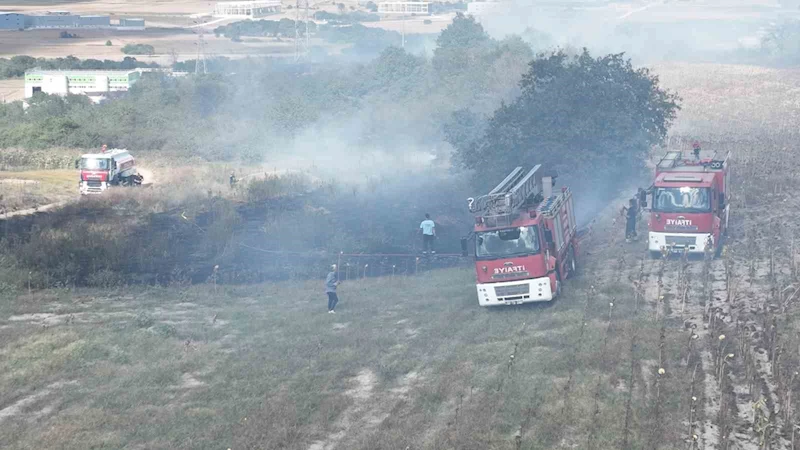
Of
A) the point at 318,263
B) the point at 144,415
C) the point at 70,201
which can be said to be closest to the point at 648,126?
the point at 318,263

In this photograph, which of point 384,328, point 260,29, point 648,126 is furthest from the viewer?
point 260,29

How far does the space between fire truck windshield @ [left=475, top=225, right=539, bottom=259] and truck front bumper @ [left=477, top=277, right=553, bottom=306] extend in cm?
77

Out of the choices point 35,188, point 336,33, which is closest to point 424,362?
point 35,188

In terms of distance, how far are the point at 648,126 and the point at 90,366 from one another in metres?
29.0

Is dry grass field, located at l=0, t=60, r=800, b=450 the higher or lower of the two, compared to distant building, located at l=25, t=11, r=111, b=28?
lower

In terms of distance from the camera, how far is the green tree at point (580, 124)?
42.8m

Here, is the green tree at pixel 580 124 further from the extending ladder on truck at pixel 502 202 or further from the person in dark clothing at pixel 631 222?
the extending ladder on truck at pixel 502 202

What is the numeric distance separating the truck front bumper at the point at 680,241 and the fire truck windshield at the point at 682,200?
2.44ft

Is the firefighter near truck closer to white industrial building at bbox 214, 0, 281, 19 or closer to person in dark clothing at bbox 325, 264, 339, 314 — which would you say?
person in dark clothing at bbox 325, 264, 339, 314

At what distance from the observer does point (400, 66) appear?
85062mm

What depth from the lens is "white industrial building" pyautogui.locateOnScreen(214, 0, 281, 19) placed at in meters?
142

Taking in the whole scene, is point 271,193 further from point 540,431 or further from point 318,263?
point 540,431

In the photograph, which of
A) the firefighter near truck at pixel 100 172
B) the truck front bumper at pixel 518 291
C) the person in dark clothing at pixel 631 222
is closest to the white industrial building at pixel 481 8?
→ the firefighter near truck at pixel 100 172

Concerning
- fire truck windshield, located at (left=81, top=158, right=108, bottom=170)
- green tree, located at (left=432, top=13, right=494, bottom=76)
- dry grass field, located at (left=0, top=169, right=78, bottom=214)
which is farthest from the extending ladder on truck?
green tree, located at (left=432, top=13, right=494, bottom=76)
